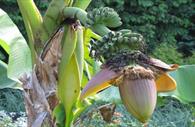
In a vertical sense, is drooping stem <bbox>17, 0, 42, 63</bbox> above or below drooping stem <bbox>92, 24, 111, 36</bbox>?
below

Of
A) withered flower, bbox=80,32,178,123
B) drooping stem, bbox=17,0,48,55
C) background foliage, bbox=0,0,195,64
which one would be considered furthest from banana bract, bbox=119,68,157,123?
background foliage, bbox=0,0,195,64

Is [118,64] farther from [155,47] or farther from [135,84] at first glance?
[155,47]

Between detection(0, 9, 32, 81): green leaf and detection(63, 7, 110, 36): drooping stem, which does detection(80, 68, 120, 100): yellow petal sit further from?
detection(0, 9, 32, 81): green leaf

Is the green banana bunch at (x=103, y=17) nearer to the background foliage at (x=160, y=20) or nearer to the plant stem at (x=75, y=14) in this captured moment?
the plant stem at (x=75, y=14)

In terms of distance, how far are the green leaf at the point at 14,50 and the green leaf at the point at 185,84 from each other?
508 millimetres

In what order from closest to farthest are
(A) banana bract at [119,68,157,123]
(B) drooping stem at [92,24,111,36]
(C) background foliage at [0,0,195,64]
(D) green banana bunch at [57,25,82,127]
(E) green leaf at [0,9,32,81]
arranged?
1. (A) banana bract at [119,68,157,123]
2. (B) drooping stem at [92,24,111,36]
3. (D) green banana bunch at [57,25,82,127]
4. (E) green leaf at [0,9,32,81]
5. (C) background foliage at [0,0,195,64]

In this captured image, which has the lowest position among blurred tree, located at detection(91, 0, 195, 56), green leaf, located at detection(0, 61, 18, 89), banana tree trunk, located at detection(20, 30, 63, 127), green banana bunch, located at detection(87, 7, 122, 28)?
blurred tree, located at detection(91, 0, 195, 56)

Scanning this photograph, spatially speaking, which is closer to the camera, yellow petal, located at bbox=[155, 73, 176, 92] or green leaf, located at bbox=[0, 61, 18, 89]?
yellow petal, located at bbox=[155, 73, 176, 92]

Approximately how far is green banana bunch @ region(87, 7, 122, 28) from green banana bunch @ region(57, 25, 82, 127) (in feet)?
0.55

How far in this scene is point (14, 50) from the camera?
1.68m

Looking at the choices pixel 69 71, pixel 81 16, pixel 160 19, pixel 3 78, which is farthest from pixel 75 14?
pixel 160 19

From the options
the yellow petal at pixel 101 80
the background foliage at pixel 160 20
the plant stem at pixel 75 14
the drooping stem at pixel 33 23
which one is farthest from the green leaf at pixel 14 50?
the background foliage at pixel 160 20

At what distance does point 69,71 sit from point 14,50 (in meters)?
0.29

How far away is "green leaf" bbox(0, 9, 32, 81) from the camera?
63.0 inches
